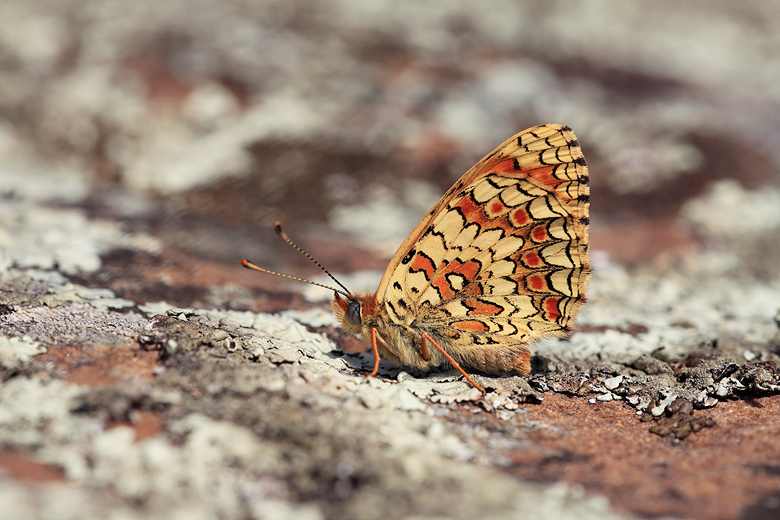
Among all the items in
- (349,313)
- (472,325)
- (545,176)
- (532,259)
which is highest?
(545,176)

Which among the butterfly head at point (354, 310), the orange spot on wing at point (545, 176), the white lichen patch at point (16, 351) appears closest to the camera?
the white lichen patch at point (16, 351)

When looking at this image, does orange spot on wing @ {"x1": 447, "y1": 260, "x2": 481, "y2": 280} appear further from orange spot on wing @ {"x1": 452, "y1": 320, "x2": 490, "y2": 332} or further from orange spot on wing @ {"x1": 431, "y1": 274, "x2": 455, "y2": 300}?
orange spot on wing @ {"x1": 452, "y1": 320, "x2": 490, "y2": 332}

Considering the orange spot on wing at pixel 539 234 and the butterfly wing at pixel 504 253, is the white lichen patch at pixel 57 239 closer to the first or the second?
the butterfly wing at pixel 504 253

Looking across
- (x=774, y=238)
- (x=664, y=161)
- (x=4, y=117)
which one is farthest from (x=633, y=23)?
(x=4, y=117)

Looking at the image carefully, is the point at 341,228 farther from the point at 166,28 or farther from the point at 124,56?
the point at 166,28

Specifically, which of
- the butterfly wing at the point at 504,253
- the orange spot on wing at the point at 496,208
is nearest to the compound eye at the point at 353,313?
the butterfly wing at the point at 504,253

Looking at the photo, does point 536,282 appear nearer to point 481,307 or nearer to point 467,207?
point 481,307

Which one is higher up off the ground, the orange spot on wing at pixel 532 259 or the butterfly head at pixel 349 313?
the orange spot on wing at pixel 532 259

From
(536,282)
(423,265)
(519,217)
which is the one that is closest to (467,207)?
(519,217)

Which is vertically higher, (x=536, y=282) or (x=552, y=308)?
(x=536, y=282)
